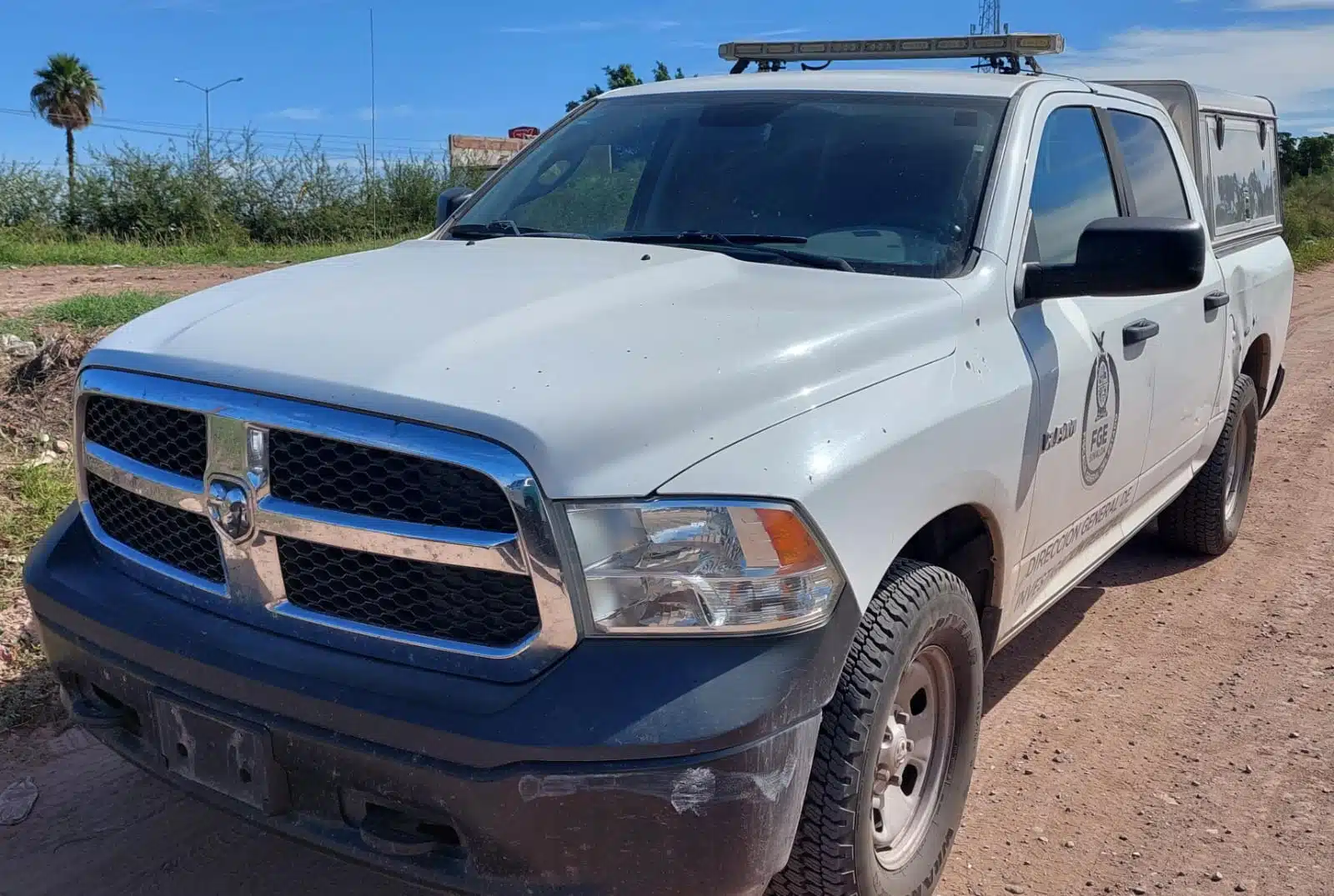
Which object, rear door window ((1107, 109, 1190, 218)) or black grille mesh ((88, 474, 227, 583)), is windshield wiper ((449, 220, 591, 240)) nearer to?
black grille mesh ((88, 474, 227, 583))

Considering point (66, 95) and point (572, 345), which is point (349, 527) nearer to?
point (572, 345)

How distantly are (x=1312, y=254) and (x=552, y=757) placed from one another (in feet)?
81.3

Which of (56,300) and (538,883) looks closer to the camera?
(538,883)

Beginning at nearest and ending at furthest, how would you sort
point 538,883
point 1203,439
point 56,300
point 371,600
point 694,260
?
point 538,883
point 371,600
point 694,260
point 1203,439
point 56,300

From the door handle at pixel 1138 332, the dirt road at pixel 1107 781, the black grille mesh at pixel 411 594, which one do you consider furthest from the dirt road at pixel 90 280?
the door handle at pixel 1138 332

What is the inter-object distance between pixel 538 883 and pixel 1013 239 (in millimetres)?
2022

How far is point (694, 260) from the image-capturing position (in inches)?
118

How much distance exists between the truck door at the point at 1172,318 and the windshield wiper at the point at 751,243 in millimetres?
1319

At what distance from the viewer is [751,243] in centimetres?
327

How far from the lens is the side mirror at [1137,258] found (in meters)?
2.98

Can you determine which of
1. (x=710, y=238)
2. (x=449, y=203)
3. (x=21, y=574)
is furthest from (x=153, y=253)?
(x=710, y=238)

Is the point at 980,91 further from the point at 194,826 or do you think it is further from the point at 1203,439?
the point at 194,826

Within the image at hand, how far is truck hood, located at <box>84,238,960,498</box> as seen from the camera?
2.13 m

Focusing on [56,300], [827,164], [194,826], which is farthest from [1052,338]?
[56,300]
